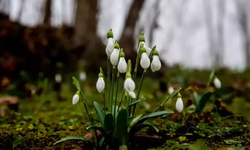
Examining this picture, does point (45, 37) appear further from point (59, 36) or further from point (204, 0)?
point (204, 0)

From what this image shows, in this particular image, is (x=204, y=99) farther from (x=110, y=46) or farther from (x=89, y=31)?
(x=89, y=31)

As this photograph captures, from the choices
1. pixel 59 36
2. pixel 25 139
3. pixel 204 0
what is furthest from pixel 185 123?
pixel 204 0

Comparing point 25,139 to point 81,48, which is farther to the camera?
point 81,48

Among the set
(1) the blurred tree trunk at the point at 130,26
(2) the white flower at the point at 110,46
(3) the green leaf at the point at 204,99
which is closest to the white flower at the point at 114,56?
(2) the white flower at the point at 110,46

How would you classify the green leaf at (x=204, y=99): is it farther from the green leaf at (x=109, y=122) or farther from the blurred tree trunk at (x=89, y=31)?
the blurred tree trunk at (x=89, y=31)

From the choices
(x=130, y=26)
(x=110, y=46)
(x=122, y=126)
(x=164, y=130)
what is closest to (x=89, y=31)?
(x=130, y=26)
